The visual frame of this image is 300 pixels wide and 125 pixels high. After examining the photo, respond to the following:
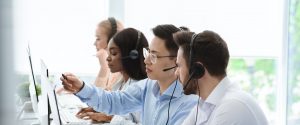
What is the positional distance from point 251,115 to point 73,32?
251 centimetres

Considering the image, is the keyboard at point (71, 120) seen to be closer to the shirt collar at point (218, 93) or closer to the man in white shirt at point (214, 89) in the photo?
the man in white shirt at point (214, 89)

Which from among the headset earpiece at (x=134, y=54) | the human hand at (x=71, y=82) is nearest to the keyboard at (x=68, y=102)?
the headset earpiece at (x=134, y=54)

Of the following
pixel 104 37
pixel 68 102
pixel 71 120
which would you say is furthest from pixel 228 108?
pixel 104 37

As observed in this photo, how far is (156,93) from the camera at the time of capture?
5.94ft

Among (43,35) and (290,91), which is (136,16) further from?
(290,91)

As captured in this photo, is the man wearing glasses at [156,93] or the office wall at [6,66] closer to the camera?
the office wall at [6,66]

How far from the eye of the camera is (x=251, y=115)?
1241mm

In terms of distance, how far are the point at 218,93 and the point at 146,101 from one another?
616 millimetres

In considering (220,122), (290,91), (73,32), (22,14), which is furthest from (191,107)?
(290,91)

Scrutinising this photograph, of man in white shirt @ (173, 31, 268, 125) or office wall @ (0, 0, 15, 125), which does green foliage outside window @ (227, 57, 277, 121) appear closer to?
man in white shirt @ (173, 31, 268, 125)

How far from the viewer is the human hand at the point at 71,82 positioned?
68.4 inches

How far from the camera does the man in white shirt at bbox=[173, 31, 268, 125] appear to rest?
4.03 feet

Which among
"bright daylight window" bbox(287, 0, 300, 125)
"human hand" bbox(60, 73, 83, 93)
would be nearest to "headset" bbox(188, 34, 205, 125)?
"human hand" bbox(60, 73, 83, 93)

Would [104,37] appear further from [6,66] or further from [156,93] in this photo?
[6,66]
